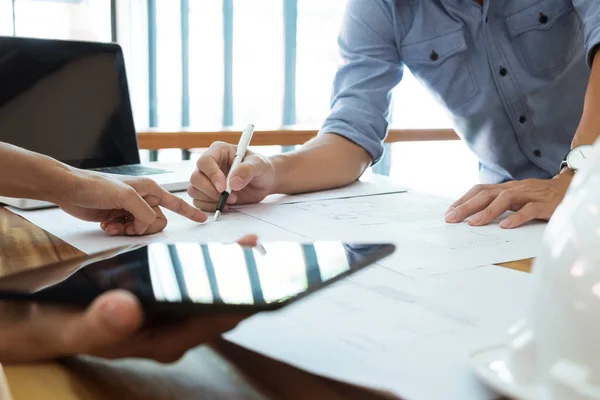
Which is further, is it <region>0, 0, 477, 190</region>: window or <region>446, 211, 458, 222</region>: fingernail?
<region>0, 0, 477, 190</region>: window

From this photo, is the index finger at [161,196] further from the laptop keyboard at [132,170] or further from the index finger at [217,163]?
the laptop keyboard at [132,170]

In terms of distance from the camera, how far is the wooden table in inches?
11.9

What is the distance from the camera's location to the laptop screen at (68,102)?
1036mm


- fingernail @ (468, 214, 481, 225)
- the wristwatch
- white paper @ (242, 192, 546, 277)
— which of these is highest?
the wristwatch

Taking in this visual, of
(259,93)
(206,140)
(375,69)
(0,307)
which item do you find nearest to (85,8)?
(259,93)

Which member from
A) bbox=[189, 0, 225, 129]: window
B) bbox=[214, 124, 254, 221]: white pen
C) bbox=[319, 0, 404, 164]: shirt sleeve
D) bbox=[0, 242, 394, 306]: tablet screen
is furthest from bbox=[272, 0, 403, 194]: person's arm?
bbox=[189, 0, 225, 129]: window

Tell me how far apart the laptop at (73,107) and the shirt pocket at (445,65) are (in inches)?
20.8

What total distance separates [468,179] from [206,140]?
5.70 ft

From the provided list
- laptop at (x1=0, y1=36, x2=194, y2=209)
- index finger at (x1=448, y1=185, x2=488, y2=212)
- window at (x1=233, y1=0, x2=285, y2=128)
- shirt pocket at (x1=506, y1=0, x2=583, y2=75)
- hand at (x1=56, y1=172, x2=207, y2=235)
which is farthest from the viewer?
window at (x1=233, y1=0, x2=285, y2=128)

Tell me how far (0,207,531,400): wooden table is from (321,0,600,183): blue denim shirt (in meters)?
0.85

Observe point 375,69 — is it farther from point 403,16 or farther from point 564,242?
point 564,242

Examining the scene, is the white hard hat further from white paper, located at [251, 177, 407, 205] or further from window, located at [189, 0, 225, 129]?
window, located at [189, 0, 225, 129]

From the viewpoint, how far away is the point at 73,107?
3.59 ft

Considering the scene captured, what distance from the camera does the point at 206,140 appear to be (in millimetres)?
1681
